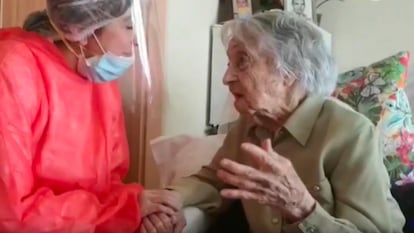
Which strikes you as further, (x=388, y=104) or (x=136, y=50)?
(x=388, y=104)

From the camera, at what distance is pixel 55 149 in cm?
142

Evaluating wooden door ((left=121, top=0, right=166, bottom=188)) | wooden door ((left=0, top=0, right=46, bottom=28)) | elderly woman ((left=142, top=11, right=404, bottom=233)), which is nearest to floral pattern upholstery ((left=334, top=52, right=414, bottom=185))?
elderly woman ((left=142, top=11, right=404, bottom=233))

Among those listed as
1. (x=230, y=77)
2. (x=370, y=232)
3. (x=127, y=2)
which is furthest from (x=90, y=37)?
(x=370, y=232)

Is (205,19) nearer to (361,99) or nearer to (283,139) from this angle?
(361,99)

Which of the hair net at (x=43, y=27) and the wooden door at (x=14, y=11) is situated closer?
the hair net at (x=43, y=27)

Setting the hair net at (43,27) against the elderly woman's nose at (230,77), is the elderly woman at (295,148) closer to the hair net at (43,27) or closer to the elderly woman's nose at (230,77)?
the elderly woman's nose at (230,77)

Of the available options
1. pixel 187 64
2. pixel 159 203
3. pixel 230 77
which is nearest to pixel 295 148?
pixel 230 77

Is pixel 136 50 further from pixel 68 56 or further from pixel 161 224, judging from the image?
pixel 161 224

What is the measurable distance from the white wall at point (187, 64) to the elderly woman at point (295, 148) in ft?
1.37

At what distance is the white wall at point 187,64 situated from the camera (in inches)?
77.4

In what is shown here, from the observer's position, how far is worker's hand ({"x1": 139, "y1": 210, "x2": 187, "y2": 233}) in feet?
4.70

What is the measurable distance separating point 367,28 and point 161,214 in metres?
1.02

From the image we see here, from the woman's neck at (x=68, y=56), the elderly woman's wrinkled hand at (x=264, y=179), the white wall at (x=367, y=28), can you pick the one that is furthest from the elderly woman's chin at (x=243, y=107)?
the white wall at (x=367, y=28)

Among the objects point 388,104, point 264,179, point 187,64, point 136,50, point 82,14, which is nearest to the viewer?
point 264,179
